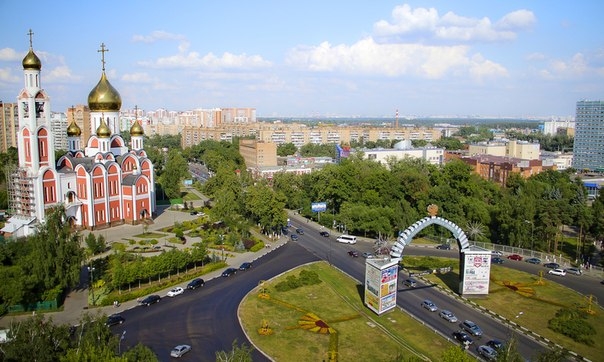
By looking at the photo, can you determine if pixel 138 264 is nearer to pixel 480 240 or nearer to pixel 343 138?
pixel 480 240

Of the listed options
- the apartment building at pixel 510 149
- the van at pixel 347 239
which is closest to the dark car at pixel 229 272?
the van at pixel 347 239

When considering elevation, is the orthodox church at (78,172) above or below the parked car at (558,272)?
above

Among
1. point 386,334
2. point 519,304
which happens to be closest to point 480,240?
point 519,304

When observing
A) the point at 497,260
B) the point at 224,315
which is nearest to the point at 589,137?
the point at 497,260

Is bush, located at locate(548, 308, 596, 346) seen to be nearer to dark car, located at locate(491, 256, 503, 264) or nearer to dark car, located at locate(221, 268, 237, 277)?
dark car, located at locate(491, 256, 503, 264)

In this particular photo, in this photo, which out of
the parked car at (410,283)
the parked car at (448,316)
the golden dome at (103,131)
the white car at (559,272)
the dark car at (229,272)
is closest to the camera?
the parked car at (448,316)

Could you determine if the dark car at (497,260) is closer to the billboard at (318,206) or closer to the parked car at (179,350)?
the billboard at (318,206)
